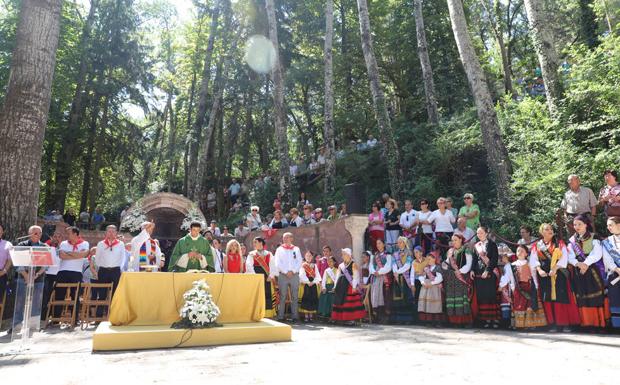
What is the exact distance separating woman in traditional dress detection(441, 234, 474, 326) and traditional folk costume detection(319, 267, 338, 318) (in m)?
2.35

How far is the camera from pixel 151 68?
24969 millimetres

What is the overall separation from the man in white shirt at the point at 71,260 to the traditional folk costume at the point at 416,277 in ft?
21.0

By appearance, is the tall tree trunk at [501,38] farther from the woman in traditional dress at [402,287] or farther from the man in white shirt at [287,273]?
the man in white shirt at [287,273]

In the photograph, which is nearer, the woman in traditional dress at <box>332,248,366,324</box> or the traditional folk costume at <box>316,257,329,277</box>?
the woman in traditional dress at <box>332,248,366,324</box>

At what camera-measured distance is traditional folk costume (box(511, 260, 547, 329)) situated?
304 inches

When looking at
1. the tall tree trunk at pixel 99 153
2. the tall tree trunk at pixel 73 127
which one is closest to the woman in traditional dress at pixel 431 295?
the tall tree trunk at pixel 73 127

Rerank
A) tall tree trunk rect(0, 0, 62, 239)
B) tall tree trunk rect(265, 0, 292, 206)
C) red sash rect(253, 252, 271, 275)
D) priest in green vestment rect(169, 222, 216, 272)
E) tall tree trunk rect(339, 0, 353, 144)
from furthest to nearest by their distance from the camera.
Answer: tall tree trunk rect(339, 0, 353, 144) < tall tree trunk rect(265, 0, 292, 206) < red sash rect(253, 252, 271, 275) < tall tree trunk rect(0, 0, 62, 239) < priest in green vestment rect(169, 222, 216, 272)

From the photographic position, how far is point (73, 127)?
1998 cm

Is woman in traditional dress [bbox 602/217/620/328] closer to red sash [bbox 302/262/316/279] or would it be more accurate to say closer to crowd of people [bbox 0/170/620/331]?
crowd of people [bbox 0/170/620/331]

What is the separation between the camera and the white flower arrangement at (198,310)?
607 cm

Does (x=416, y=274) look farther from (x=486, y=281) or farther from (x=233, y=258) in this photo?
(x=233, y=258)

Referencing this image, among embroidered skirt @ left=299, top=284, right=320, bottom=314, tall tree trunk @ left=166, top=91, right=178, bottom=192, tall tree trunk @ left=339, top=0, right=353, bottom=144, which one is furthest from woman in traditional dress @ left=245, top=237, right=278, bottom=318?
tall tree trunk @ left=166, top=91, right=178, bottom=192

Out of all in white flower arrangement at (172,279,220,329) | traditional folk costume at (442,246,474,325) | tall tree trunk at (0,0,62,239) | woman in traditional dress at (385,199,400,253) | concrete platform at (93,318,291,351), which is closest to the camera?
concrete platform at (93,318,291,351)

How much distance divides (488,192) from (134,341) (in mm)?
10778
